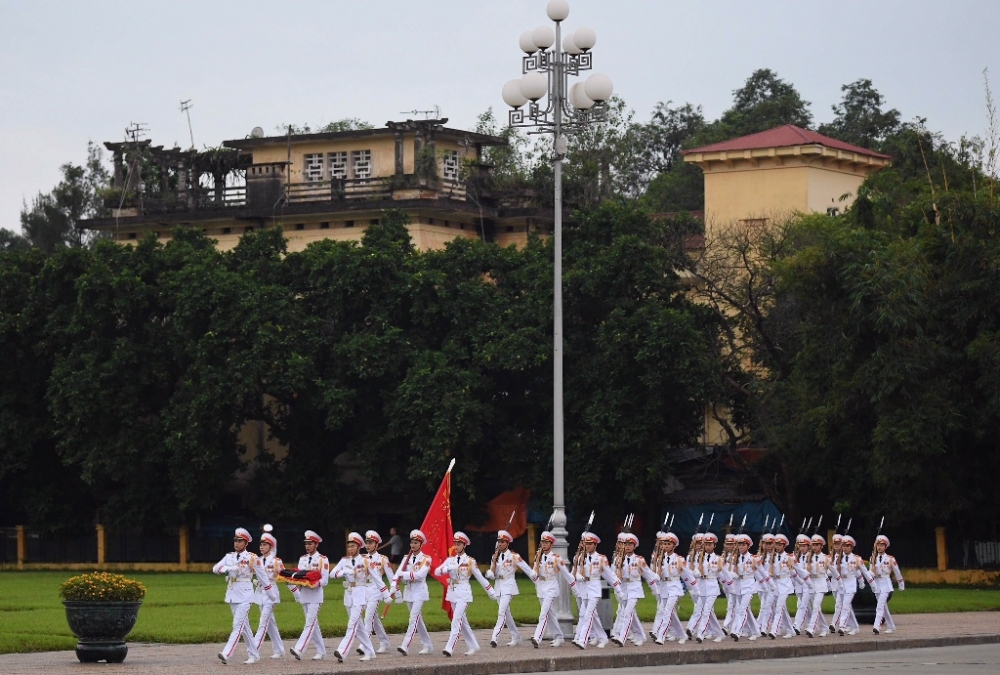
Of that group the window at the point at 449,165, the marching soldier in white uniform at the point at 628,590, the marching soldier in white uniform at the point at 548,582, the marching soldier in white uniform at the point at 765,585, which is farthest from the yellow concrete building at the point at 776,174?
the marching soldier in white uniform at the point at 548,582

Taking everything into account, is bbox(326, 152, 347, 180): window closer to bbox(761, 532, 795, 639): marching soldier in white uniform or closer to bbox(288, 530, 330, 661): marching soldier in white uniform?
bbox(761, 532, 795, 639): marching soldier in white uniform

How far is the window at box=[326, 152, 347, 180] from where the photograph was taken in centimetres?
6322

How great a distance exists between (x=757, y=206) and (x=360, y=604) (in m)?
39.3

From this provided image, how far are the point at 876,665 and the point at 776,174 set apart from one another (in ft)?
128

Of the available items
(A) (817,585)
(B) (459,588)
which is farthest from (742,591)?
(B) (459,588)

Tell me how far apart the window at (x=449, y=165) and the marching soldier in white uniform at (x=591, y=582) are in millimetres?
38108

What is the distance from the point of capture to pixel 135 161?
65.8 metres

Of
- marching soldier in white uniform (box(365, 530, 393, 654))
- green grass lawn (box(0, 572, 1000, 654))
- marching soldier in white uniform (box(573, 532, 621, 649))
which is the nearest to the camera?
marching soldier in white uniform (box(365, 530, 393, 654))

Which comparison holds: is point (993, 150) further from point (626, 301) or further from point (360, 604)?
point (360, 604)

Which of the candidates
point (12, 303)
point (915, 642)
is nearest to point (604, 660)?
point (915, 642)

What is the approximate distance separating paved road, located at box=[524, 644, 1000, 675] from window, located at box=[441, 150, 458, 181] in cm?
3867

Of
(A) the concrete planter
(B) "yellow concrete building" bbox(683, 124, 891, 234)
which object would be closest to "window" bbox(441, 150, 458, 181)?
(B) "yellow concrete building" bbox(683, 124, 891, 234)

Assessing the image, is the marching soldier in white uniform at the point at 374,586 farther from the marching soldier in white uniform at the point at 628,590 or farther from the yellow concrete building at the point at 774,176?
the yellow concrete building at the point at 774,176

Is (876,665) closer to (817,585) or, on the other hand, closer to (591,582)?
(591,582)
